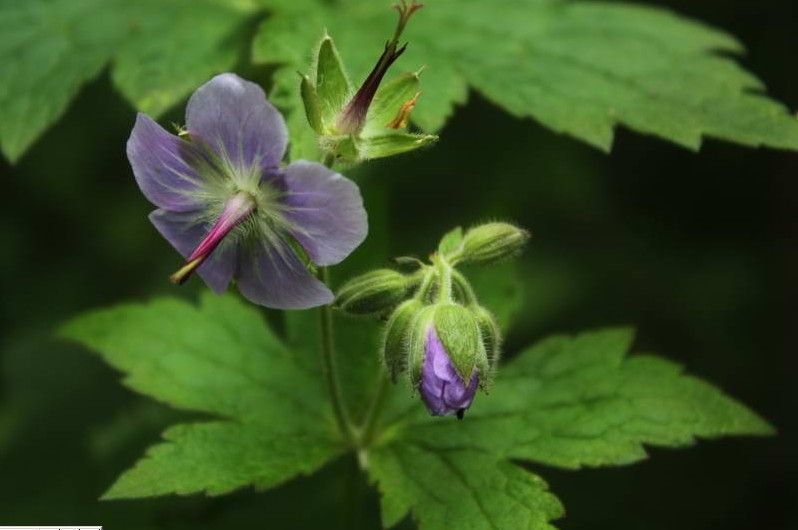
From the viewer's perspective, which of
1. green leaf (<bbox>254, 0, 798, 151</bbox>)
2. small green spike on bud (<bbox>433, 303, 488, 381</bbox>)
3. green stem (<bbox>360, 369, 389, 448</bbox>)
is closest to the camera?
small green spike on bud (<bbox>433, 303, 488, 381</bbox>)

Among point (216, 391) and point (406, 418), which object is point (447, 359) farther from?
point (216, 391)

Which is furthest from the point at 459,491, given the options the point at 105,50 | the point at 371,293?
the point at 105,50

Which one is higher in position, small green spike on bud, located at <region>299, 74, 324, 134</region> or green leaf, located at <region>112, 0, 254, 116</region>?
small green spike on bud, located at <region>299, 74, 324, 134</region>

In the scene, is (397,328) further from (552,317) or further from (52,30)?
(552,317)

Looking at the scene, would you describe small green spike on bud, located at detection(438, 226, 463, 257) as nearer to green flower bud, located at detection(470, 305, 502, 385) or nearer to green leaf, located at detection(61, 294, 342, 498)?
green flower bud, located at detection(470, 305, 502, 385)

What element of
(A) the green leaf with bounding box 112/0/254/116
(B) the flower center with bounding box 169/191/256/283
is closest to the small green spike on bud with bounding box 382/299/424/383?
(B) the flower center with bounding box 169/191/256/283

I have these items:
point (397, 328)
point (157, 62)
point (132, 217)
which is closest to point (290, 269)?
point (397, 328)
